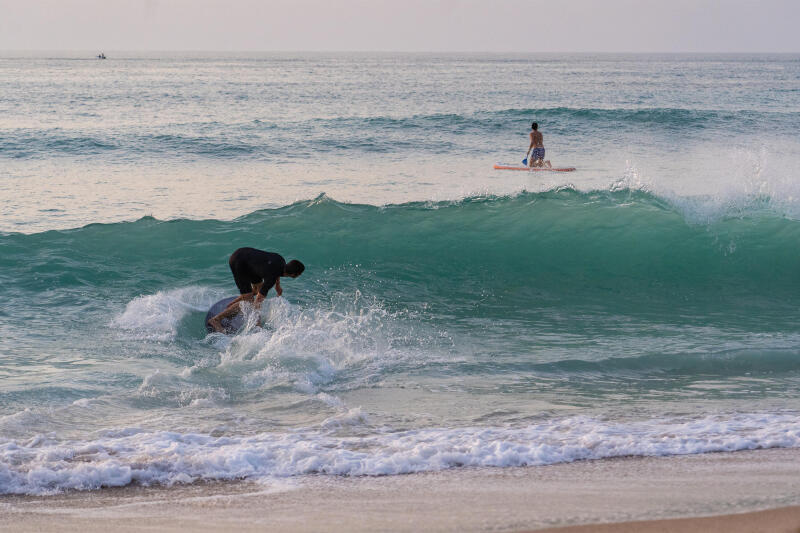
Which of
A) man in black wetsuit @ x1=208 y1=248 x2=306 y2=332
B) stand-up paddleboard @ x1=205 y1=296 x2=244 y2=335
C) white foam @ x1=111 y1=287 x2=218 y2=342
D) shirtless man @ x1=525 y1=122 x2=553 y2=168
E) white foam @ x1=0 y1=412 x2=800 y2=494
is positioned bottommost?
white foam @ x1=111 y1=287 x2=218 y2=342

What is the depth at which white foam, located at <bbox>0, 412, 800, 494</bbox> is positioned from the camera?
4621mm

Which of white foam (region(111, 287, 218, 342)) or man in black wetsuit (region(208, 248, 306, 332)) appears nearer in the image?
man in black wetsuit (region(208, 248, 306, 332))

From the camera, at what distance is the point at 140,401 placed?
6125 millimetres

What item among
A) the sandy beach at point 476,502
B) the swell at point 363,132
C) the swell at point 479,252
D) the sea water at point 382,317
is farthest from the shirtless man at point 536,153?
the sandy beach at point 476,502

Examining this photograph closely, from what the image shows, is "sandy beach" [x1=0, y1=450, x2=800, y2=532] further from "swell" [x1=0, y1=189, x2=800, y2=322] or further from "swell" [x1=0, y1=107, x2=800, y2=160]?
"swell" [x1=0, y1=107, x2=800, y2=160]

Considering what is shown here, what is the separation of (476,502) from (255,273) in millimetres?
4498

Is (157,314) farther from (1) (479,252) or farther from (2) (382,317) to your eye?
(1) (479,252)

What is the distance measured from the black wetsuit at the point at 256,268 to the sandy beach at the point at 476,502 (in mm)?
3581

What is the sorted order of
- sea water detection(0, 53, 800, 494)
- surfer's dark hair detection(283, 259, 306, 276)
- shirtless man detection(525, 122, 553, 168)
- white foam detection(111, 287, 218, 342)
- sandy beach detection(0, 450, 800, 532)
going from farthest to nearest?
shirtless man detection(525, 122, 553, 168) < white foam detection(111, 287, 218, 342) < surfer's dark hair detection(283, 259, 306, 276) < sea water detection(0, 53, 800, 494) < sandy beach detection(0, 450, 800, 532)

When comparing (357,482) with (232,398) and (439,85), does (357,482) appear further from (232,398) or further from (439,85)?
(439,85)

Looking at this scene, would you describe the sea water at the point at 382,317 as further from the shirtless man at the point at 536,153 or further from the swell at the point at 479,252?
the shirtless man at the point at 536,153

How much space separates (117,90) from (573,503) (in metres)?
52.8

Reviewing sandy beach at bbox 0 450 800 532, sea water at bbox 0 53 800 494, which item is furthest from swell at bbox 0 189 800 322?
sandy beach at bbox 0 450 800 532

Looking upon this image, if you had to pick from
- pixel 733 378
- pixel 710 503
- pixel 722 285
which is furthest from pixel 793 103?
pixel 710 503
